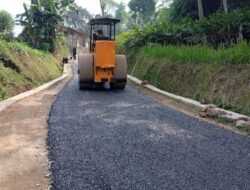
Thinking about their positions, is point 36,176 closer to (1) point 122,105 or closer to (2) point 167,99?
(1) point 122,105

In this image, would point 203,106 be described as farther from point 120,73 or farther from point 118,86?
point 118,86

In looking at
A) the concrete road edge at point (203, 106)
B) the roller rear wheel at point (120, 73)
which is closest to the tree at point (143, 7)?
the concrete road edge at point (203, 106)

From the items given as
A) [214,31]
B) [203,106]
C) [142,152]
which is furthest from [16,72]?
[142,152]

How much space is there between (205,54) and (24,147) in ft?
24.3

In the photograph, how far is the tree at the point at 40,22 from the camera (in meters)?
28.1

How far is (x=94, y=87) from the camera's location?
1555 cm

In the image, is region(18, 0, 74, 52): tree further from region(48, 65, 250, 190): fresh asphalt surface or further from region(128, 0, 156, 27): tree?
region(128, 0, 156, 27): tree

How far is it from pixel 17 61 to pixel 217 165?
12.7 meters

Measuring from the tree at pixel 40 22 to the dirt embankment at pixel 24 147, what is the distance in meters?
18.2

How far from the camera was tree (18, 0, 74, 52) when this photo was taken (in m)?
28.1

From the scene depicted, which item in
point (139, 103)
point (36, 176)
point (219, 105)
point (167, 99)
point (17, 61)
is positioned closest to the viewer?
point (36, 176)

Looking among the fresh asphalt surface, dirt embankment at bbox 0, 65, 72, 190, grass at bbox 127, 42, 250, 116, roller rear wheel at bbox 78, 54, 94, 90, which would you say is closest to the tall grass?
grass at bbox 127, 42, 250, 116

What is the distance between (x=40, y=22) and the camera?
2905cm

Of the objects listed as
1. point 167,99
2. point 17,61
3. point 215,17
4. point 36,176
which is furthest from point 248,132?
point 17,61
